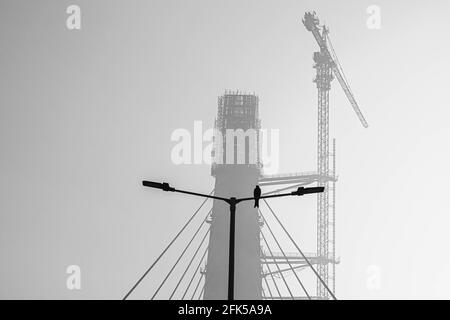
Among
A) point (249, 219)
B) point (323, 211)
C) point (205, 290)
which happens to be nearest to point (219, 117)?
point (249, 219)

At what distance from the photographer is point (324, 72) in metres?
157

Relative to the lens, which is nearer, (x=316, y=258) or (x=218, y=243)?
(x=218, y=243)
